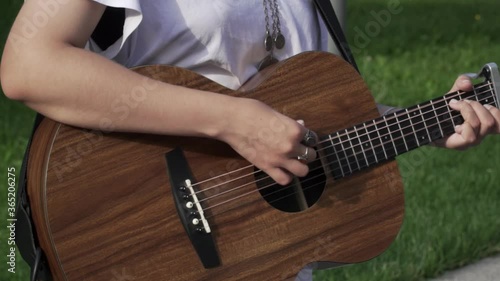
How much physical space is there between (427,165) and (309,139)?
11.8 ft

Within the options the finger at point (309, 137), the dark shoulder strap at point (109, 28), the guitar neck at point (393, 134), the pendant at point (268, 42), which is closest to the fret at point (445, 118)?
the guitar neck at point (393, 134)

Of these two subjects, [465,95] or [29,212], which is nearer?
[29,212]

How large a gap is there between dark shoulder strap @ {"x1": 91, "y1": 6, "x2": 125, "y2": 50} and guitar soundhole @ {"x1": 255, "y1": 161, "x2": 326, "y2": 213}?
521 millimetres

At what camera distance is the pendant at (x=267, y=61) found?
7.91ft

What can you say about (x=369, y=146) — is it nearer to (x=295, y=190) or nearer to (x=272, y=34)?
(x=295, y=190)

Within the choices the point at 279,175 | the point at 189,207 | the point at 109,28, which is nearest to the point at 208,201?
the point at 189,207

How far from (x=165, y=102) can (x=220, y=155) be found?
0.26m

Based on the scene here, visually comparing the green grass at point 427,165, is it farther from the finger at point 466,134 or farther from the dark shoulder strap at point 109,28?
the dark shoulder strap at point 109,28

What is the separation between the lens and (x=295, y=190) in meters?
2.46

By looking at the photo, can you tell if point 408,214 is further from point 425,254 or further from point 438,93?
point 438,93

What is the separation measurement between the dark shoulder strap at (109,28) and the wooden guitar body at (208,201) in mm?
109

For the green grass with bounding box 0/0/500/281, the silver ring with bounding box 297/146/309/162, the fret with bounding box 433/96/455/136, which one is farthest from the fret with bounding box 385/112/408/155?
the green grass with bounding box 0/0/500/281

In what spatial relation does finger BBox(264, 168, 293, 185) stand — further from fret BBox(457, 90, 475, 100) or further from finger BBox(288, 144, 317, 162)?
fret BBox(457, 90, 475, 100)

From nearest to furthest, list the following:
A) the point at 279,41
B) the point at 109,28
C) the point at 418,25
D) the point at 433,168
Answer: the point at 109,28 < the point at 279,41 < the point at 433,168 < the point at 418,25
